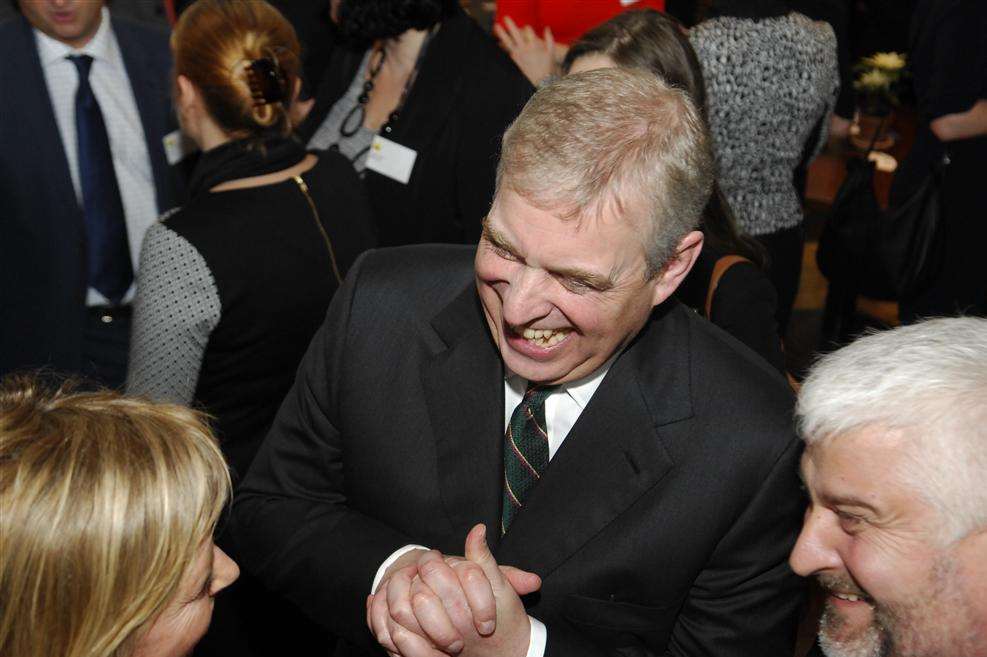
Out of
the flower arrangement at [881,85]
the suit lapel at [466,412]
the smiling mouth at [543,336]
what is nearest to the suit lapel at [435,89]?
the suit lapel at [466,412]

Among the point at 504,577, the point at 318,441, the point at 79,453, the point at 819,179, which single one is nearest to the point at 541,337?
the point at 504,577

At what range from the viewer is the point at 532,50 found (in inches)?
136

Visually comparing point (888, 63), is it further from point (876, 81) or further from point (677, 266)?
point (677, 266)

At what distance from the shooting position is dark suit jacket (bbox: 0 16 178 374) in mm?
2920

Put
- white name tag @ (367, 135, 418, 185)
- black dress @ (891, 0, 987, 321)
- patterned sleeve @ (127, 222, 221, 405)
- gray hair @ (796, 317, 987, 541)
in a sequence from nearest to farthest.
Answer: gray hair @ (796, 317, 987, 541) < patterned sleeve @ (127, 222, 221, 405) < white name tag @ (367, 135, 418, 185) < black dress @ (891, 0, 987, 321)

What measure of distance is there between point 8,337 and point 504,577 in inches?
89.9

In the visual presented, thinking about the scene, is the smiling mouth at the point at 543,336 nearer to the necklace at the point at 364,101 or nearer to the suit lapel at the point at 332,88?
the necklace at the point at 364,101

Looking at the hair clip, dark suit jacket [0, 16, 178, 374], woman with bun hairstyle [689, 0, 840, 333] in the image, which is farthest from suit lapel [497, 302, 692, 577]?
dark suit jacket [0, 16, 178, 374]

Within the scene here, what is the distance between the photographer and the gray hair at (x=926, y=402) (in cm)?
125

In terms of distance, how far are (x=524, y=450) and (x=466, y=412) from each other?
0.12 meters

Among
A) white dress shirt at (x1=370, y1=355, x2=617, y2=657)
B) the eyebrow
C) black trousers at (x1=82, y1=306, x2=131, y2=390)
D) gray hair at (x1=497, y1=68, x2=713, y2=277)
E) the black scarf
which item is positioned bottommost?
black trousers at (x1=82, y1=306, x2=131, y2=390)

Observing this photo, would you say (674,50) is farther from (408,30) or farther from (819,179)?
(819,179)

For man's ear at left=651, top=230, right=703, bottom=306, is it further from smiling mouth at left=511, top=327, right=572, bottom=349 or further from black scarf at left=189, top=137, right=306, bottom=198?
black scarf at left=189, top=137, right=306, bottom=198

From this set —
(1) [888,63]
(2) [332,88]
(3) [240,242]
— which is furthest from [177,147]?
(1) [888,63]
